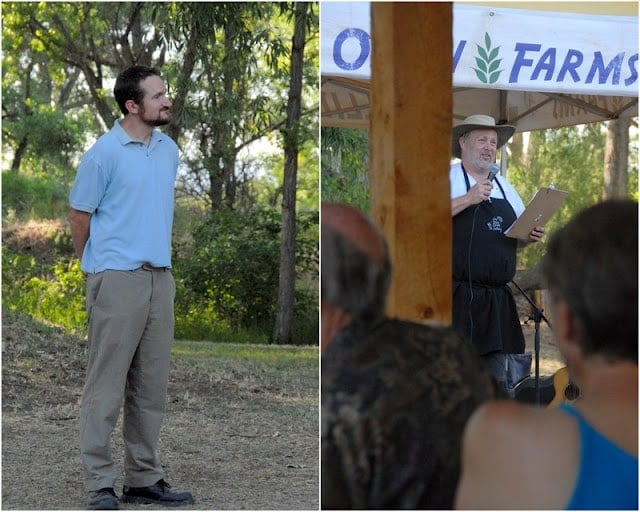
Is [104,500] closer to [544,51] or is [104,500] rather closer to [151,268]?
[151,268]

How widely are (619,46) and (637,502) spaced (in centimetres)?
175

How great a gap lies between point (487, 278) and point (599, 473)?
1703mm

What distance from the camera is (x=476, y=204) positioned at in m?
3.01

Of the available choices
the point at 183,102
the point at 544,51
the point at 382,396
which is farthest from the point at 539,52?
the point at 183,102

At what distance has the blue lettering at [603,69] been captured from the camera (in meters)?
3.12

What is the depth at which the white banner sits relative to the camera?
118 inches

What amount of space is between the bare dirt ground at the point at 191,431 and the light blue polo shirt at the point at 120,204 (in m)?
0.90

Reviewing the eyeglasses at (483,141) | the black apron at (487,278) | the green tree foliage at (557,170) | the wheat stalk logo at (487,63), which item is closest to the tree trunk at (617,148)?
the green tree foliage at (557,170)

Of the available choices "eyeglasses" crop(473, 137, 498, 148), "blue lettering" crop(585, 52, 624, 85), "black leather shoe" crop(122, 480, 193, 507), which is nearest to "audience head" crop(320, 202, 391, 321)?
"blue lettering" crop(585, 52, 624, 85)

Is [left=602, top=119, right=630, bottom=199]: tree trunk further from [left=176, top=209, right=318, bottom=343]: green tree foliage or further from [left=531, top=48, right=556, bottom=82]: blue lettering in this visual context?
[left=531, top=48, right=556, bottom=82]: blue lettering

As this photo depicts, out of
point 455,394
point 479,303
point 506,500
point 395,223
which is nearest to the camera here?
point 506,500

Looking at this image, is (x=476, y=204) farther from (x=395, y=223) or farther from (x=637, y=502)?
(x=637, y=502)

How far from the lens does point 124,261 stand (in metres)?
3.55

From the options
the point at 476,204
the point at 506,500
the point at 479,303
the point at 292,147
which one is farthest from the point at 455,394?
the point at 292,147
